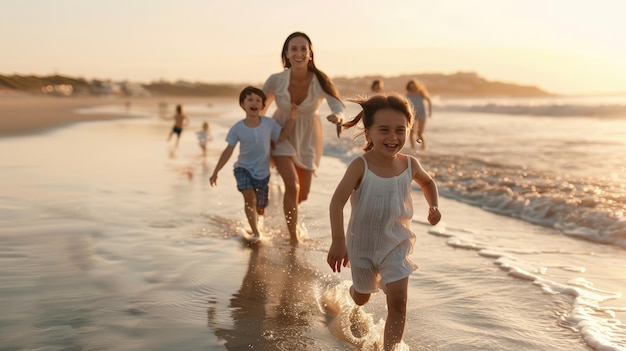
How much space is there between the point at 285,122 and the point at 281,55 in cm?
67

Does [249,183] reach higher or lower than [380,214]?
lower

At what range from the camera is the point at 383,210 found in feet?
12.6

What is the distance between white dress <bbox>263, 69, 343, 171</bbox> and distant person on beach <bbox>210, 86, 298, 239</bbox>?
9cm

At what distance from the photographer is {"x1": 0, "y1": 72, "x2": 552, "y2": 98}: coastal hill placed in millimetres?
106688

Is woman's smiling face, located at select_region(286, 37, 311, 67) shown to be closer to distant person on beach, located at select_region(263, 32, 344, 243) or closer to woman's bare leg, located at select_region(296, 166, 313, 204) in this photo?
distant person on beach, located at select_region(263, 32, 344, 243)

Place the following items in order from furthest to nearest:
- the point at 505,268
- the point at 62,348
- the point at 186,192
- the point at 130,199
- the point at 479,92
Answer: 1. the point at 479,92
2. the point at 186,192
3. the point at 130,199
4. the point at 505,268
5. the point at 62,348

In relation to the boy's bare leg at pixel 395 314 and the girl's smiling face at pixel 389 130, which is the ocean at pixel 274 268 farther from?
the girl's smiling face at pixel 389 130

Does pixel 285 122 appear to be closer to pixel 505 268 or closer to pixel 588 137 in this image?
pixel 505 268

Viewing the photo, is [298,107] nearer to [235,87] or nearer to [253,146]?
[253,146]

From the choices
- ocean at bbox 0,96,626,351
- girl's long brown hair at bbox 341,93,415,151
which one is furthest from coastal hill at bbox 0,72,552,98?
girl's long brown hair at bbox 341,93,415,151

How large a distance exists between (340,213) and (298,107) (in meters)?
3.06

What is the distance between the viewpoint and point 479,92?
136125mm

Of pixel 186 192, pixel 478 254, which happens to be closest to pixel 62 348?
pixel 478 254

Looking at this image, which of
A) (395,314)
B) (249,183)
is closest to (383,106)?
(395,314)
